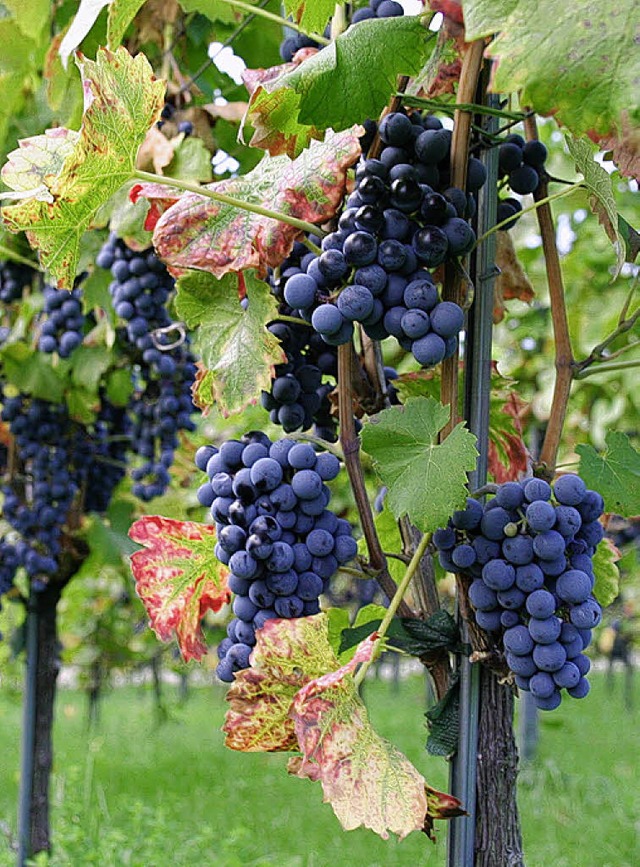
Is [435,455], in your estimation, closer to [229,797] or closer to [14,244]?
[14,244]

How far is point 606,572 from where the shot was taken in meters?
1.16

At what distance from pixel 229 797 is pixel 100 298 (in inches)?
183

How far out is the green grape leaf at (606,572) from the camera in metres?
1.15

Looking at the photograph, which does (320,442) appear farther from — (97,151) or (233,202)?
(97,151)

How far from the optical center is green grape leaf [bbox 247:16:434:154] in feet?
2.79

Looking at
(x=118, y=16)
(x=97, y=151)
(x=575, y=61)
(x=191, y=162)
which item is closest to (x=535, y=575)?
(x=575, y=61)

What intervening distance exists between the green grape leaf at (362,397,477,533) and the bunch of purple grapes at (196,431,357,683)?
73 millimetres

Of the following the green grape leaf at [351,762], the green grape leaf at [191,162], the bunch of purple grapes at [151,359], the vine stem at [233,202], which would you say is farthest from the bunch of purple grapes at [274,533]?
the green grape leaf at [191,162]

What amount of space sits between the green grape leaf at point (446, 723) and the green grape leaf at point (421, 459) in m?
0.24

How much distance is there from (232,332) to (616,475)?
471mm

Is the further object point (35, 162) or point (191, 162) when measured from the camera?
point (191, 162)

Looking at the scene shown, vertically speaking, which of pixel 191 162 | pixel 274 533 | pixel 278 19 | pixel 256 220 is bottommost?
pixel 274 533

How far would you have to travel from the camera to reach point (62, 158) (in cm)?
101

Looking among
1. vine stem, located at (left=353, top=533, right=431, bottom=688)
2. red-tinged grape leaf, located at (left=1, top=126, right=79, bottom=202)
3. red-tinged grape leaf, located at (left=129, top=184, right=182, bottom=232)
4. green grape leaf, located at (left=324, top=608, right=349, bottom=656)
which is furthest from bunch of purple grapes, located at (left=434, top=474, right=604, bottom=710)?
red-tinged grape leaf, located at (left=1, top=126, right=79, bottom=202)
